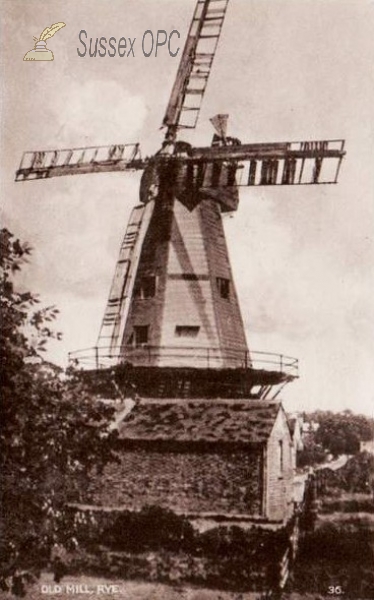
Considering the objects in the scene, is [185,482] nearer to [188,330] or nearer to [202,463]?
[202,463]

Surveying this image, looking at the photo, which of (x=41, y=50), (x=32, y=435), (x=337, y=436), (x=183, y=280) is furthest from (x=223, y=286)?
(x=337, y=436)

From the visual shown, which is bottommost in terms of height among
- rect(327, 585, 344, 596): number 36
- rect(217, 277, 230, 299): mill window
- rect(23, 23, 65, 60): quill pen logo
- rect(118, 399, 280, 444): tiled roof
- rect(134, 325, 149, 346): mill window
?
rect(327, 585, 344, 596): number 36

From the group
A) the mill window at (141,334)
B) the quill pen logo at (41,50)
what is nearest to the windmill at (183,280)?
the mill window at (141,334)

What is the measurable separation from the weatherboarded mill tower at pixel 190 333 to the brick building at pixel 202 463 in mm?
17

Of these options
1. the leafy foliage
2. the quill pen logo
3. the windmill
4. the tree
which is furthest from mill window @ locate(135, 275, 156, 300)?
the tree

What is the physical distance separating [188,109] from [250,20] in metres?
2.67

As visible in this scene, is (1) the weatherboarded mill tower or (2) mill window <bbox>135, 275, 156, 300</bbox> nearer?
(1) the weatherboarded mill tower

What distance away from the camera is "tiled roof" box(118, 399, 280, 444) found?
434 inches

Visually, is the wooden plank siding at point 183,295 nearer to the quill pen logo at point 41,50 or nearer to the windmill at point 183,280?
the windmill at point 183,280

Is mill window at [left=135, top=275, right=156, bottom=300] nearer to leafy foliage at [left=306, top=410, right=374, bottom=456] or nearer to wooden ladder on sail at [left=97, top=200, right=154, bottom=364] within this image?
wooden ladder on sail at [left=97, top=200, right=154, bottom=364]

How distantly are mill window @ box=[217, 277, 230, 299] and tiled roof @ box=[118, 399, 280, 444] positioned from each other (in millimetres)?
2102

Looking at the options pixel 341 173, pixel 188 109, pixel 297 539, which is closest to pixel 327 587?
pixel 297 539

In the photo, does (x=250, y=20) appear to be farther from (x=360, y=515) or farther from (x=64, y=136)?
(x=360, y=515)

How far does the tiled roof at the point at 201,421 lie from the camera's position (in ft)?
36.2
